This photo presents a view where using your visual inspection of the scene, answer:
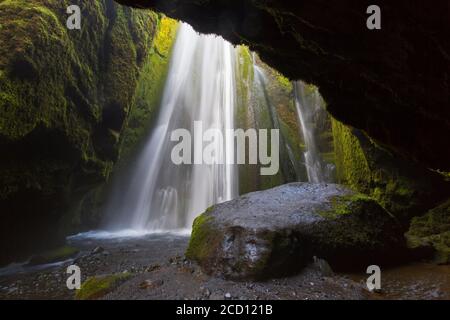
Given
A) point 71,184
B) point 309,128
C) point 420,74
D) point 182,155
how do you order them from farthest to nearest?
point 309,128
point 182,155
point 71,184
point 420,74

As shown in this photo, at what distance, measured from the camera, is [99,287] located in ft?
14.3

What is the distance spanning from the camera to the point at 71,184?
8977mm

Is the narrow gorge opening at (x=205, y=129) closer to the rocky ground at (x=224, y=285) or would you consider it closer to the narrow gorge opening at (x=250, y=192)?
the narrow gorge opening at (x=250, y=192)

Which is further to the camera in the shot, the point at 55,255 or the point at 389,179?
the point at 389,179

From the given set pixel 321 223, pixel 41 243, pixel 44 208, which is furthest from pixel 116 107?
pixel 321 223

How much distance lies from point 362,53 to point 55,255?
318 inches

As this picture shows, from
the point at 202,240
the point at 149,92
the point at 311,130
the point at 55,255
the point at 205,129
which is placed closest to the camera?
the point at 202,240

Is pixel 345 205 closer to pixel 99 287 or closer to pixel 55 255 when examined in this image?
pixel 99 287

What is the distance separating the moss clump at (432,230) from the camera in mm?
6252

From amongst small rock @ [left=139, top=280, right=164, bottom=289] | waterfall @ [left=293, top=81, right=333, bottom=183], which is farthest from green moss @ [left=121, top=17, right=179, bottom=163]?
small rock @ [left=139, top=280, right=164, bottom=289]

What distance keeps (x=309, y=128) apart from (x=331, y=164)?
8.99 ft

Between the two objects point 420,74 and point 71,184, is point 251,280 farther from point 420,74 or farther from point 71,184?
point 71,184

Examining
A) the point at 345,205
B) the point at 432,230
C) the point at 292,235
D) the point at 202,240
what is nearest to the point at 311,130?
the point at 432,230

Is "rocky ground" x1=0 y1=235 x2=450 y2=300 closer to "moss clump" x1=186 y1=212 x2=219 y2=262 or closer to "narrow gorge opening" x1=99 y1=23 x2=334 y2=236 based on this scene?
"moss clump" x1=186 y1=212 x2=219 y2=262
